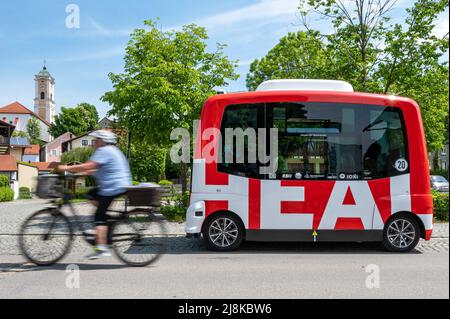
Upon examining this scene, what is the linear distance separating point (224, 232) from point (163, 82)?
737cm

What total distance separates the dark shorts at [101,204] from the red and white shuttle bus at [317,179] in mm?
Answer: 2443

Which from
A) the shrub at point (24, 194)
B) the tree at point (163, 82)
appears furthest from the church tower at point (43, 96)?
the tree at point (163, 82)

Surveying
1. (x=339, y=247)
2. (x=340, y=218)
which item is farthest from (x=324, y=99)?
(x=339, y=247)

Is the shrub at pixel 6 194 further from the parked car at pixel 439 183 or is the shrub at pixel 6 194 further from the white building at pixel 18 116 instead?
the white building at pixel 18 116

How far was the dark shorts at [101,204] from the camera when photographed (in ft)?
21.6

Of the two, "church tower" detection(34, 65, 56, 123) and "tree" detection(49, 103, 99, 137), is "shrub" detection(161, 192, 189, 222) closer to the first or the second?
"tree" detection(49, 103, 99, 137)

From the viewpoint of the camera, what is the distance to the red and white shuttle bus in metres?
8.71

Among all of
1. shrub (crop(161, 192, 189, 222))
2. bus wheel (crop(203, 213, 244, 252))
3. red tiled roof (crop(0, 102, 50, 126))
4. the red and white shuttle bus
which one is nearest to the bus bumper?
the red and white shuttle bus

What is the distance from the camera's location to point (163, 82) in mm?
14859

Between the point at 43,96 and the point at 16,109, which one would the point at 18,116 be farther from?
the point at 43,96

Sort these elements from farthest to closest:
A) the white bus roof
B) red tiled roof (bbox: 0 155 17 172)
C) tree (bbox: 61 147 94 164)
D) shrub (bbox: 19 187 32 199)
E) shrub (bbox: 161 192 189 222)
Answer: tree (bbox: 61 147 94 164)
red tiled roof (bbox: 0 155 17 172)
shrub (bbox: 19 187 32 199)
shrub (bbox: 161 192 189 222)
the white bus roof

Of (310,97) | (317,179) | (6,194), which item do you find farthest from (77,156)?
(317,179)

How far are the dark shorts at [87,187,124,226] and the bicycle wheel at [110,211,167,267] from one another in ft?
0.61

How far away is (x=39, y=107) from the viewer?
455 ft
